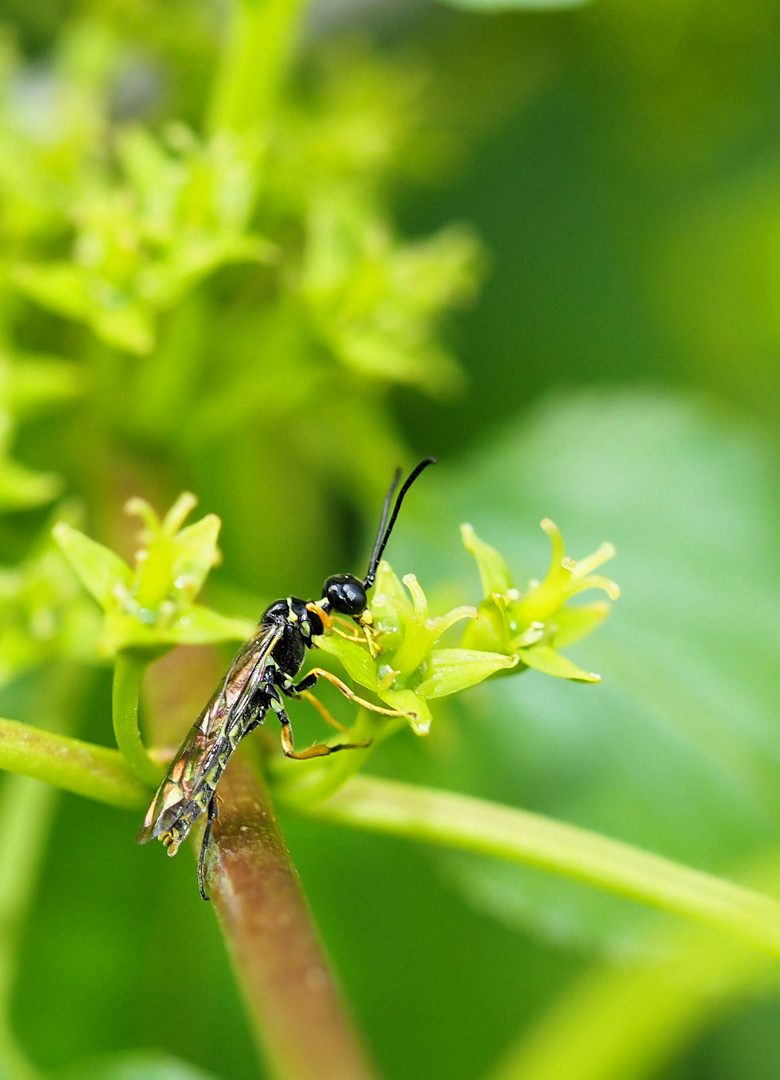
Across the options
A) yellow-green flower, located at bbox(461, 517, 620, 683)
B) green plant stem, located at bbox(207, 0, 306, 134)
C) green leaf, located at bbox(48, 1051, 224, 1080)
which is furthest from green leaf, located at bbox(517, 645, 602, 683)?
green plant stem, located at bbox(207, 0, 306, 134)

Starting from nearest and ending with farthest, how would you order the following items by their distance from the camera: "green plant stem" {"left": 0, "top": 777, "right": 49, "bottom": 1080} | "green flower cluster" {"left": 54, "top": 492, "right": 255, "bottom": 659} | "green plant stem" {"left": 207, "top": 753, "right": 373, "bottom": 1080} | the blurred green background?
"green plant stem" {"left": 207, "top": 753, "right": 373, "bottom": 1080}, "green flower cluster" {"left": 54, "top": 492, "right": 255, "bottom": 659}, "green plant stem" {"left": 0, "top": 777, "right": 49, "bottom": 1080}, the blurred green background

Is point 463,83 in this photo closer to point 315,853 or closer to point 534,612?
point 315,853

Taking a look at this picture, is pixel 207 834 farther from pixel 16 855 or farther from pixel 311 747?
pixel 16 855

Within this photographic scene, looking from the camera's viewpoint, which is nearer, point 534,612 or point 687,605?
point 534,612

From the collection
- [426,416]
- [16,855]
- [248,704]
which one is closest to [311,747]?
[248,704]

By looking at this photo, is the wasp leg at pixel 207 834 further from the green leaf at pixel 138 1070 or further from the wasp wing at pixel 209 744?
the green leaf at pixel 138 1070

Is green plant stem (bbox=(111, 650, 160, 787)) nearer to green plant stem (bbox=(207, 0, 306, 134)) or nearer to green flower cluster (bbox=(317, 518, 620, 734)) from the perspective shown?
green flower cluster (bbox=(317, 518, 620, 734))

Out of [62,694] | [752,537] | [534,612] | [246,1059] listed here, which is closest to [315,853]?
[246,1059]
